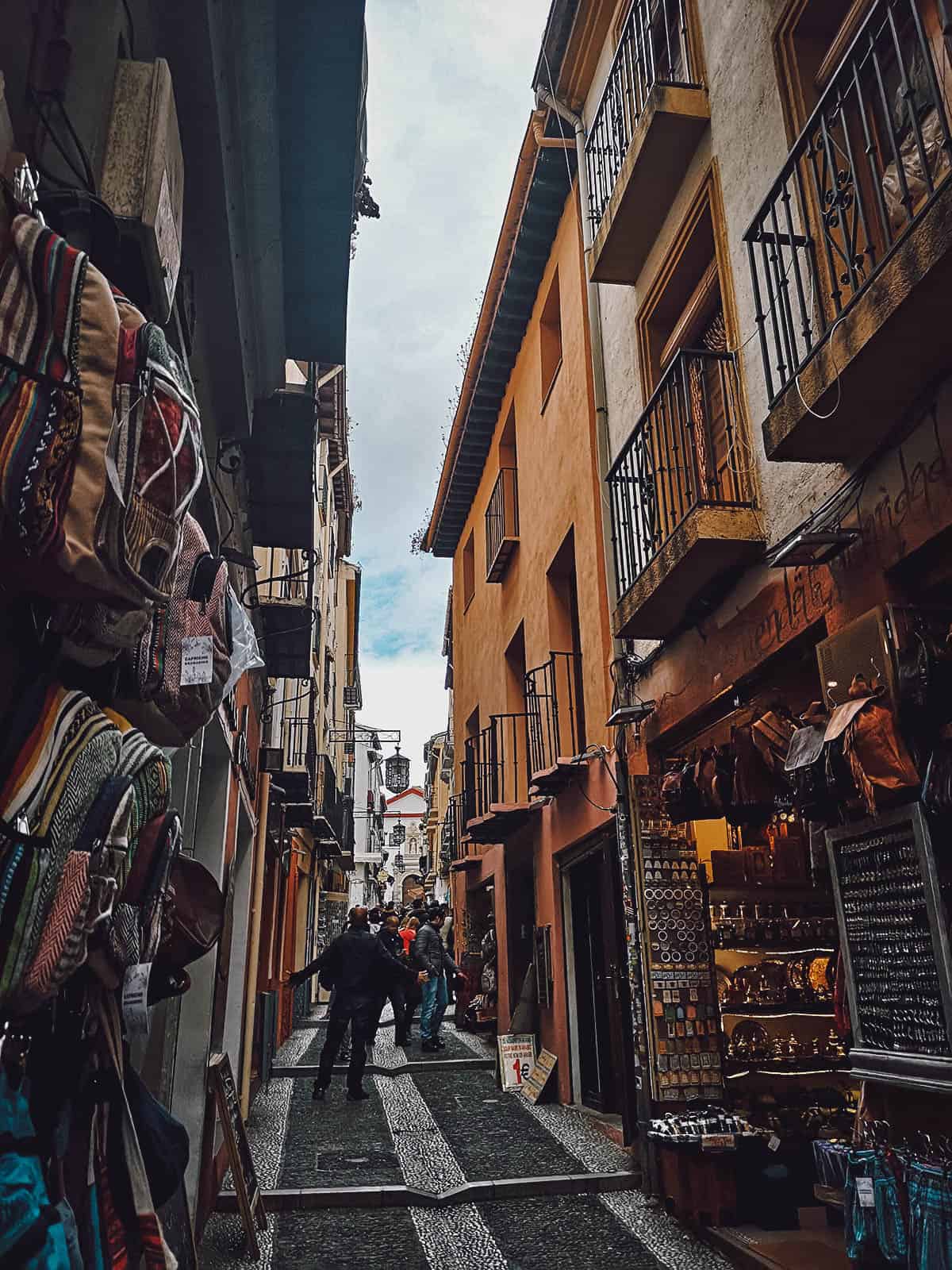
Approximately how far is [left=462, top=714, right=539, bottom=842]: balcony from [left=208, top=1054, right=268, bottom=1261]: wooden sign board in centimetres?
604

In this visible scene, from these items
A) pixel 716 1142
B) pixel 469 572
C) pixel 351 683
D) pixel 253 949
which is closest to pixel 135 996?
pixel 716 1142

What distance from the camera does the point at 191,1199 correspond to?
16.2 ft

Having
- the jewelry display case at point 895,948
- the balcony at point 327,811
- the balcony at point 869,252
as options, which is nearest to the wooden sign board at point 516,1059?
the balcony at point 327,811

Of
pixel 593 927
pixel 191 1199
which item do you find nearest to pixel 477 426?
pixel 593 927

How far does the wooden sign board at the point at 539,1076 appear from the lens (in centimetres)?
955

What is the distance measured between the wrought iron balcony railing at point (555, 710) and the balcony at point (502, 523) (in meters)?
2.56

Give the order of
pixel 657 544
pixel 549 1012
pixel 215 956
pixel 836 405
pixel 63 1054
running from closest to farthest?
pixel 63 1054 → pixel 836 405 → pixel 215 956 → pixel 657 544 → pixel 549 1012

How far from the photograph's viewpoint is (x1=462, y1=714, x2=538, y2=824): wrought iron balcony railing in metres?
13.0

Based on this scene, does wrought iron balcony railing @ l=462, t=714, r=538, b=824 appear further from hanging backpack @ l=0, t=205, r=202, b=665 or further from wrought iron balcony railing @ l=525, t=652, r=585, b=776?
hanging backpack @ l=0, t=205, r=202, b=665

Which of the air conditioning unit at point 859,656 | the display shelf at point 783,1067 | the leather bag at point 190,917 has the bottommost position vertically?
the display shelf at point 783,1067

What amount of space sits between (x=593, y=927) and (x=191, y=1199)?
5.35 m

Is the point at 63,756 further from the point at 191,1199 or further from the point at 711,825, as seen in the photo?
the point at 711,825

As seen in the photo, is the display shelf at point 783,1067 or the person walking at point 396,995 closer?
the display shelf at point 783,1067

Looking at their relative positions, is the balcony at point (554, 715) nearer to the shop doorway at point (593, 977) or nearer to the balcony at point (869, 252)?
the shop doorway at point (593, 977)
